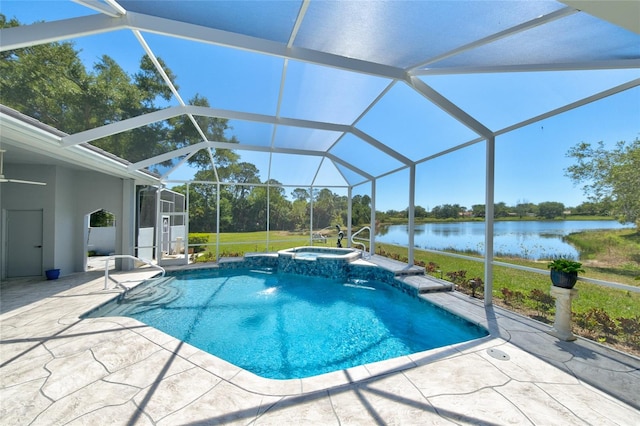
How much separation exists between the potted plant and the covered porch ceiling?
8.43 ft

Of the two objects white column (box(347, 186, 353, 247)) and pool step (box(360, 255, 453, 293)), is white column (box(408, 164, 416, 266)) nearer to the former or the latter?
pool step (box(360, 255, 453, 293))

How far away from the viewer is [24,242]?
7.69 metres

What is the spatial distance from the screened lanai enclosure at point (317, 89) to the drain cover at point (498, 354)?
239 centimetres

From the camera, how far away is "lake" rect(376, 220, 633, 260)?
575cm

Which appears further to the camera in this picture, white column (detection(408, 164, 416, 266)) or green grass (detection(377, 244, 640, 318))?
white column (detection(408, 164, 416, 266))

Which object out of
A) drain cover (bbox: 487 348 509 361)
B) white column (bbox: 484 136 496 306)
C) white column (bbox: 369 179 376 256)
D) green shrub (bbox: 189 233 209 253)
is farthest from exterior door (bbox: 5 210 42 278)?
white column (bbox: 484 136 496 306)

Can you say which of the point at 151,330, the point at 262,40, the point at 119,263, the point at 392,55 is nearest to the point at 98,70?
the point at 262,40

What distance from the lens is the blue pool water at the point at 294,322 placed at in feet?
14.0

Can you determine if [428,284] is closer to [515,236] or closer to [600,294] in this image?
[515,236]

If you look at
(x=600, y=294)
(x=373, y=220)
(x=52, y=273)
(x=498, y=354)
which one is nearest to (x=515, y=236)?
(x=600, y=294)

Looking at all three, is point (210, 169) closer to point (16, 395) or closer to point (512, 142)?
point (16, 395)

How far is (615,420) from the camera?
8.07ft

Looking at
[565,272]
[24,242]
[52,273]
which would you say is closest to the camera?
[565,272]

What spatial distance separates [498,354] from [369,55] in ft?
16.2
